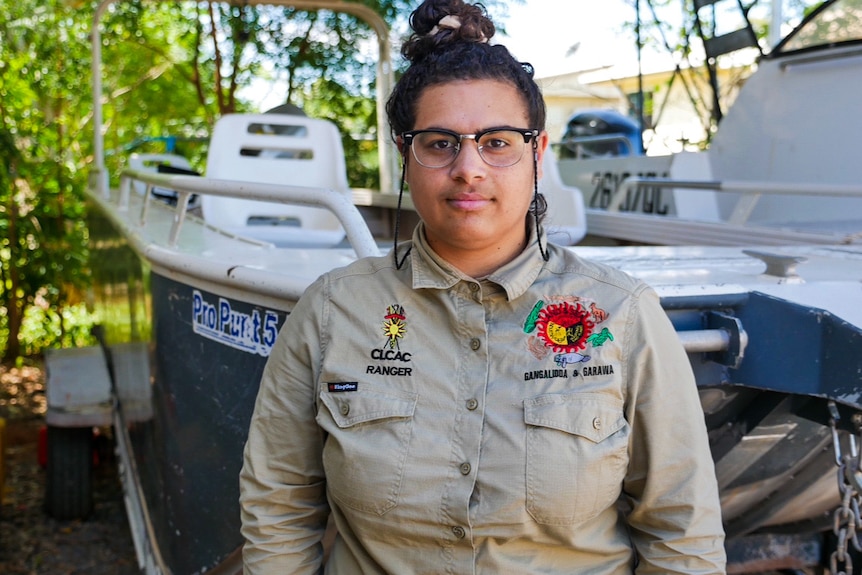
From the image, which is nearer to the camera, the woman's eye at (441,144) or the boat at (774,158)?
the woman's eye at (441,144)

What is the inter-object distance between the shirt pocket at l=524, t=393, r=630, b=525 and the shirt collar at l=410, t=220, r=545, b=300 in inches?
7.5

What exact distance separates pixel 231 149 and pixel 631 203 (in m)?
2.61

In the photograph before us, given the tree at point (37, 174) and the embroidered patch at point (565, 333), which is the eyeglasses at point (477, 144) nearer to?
the embroidered patch at point (565, 333)

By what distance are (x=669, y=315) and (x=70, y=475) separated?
3.83m

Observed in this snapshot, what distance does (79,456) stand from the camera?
4.92m

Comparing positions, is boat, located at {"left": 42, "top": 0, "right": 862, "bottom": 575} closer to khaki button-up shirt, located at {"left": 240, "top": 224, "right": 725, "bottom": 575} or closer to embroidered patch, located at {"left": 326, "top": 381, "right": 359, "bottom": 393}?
khaki button-up shirt, located at {"left": 240, "top": 224, "right": 725, "bottom": 575}

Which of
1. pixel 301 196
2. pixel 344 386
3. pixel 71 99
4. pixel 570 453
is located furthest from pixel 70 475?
pixel 71 99

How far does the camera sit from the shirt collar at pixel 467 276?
1.52 m

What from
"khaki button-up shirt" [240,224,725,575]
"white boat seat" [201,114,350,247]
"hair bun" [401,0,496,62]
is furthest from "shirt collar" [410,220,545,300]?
"white boat seat" [201,114,350,247]

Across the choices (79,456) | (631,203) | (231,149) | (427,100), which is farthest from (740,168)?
(427,100)

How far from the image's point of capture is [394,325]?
1544mm

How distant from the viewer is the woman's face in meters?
1.51

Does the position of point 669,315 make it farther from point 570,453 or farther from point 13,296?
point 13,296

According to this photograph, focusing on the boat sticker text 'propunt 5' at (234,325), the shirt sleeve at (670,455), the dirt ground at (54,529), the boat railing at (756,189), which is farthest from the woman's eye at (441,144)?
the dirt ground at (54,529)
